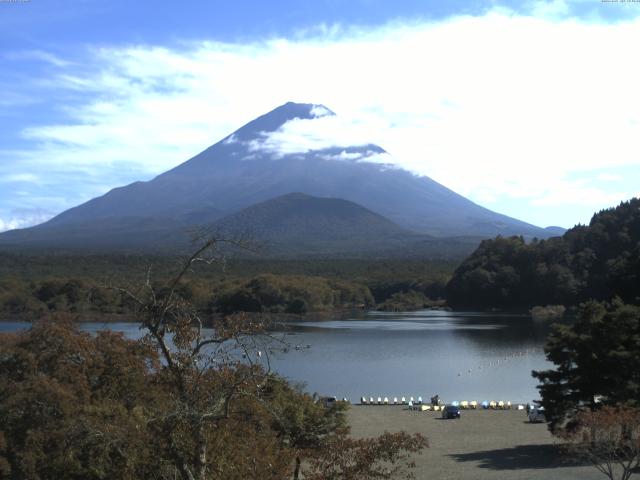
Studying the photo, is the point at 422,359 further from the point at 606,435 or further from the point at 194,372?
the point at 194,372

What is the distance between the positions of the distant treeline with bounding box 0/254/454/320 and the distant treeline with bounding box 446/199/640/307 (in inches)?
269

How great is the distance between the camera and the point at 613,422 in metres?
10.8

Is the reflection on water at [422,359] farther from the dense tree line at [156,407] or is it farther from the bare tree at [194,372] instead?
the bare tree at [194,372]

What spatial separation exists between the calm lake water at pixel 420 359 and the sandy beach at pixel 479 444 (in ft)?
9.33

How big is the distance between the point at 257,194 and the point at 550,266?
110 m

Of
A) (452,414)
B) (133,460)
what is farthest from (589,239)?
(133,460)

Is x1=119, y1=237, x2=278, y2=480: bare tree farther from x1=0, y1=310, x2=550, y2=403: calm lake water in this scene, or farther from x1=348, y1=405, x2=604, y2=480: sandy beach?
x1=0, y1=310, x2=550, y2=403: calm lake water

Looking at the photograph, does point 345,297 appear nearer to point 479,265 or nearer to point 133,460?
point 479,265

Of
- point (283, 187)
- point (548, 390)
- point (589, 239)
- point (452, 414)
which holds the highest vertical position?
point (283, 187)

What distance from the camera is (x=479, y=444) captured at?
1673 centimetres

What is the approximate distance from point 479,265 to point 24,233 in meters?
103

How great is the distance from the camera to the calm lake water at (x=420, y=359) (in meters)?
27.1

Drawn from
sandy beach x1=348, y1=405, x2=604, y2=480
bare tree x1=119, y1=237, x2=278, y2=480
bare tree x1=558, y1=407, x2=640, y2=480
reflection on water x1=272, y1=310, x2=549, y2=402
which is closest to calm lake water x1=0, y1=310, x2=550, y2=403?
reflection on water x1=272, y1=310, x2=549, y2=402

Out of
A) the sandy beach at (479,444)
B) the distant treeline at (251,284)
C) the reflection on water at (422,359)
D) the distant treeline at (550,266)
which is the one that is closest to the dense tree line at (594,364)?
the sandy beach at (479,444)
